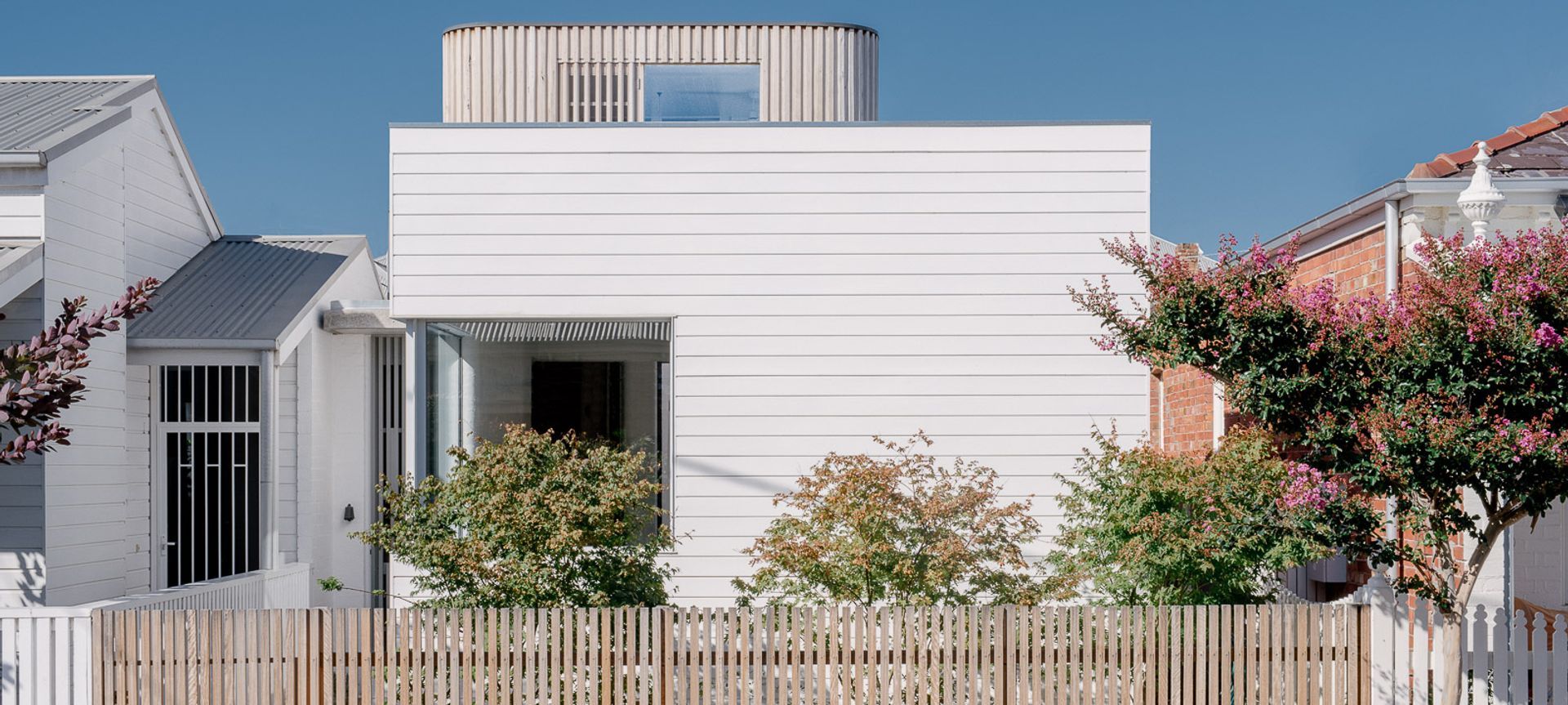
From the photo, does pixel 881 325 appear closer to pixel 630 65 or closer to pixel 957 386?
pixel 957 386

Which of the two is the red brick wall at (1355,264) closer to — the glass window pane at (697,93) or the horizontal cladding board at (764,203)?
the horizontal cladding board at (764,203)

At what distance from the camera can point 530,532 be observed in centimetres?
839

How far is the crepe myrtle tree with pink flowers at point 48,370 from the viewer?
8.23 meters

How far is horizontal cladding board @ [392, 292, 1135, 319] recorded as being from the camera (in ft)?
33.8

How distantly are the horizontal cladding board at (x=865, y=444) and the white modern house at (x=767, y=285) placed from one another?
0.02 m

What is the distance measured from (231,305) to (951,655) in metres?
7.80

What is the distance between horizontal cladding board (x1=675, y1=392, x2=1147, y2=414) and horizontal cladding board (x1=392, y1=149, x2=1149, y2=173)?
174cm

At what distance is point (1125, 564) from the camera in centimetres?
866

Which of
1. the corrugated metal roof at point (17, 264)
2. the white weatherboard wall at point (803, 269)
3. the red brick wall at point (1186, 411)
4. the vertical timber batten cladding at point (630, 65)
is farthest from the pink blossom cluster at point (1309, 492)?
the vertical timber batten cladding at point (630, 65)

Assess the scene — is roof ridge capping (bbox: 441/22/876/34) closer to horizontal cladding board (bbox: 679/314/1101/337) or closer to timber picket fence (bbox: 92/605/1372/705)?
horizontal cladding board (bbox: 679/314/1101/337)

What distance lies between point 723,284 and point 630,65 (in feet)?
23.6

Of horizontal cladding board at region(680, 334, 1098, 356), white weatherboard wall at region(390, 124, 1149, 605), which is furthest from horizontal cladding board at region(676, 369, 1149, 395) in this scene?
horizontal cladding board at region(680, 334, 1098, 356)

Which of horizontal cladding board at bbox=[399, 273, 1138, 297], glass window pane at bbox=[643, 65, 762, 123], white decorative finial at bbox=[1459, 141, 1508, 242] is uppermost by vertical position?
glass window pane at bbox=[643, 65, 762, 123]

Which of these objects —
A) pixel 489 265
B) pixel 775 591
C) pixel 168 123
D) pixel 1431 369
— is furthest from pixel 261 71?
pixel 1431 369
